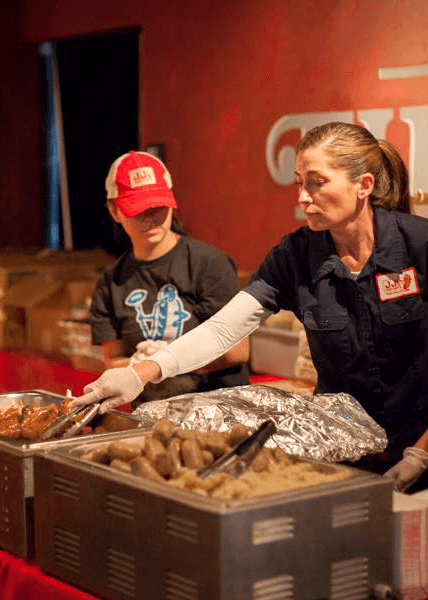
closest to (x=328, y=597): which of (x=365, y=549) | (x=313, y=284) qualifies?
(x=365, y=549)

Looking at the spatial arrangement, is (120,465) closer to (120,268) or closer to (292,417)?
(292,417)

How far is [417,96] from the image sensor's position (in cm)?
454

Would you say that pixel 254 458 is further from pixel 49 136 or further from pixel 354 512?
pixel 49 136

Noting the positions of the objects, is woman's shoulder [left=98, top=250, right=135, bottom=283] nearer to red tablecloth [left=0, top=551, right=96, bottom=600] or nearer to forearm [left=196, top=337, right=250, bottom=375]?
forearm [left=196, top=337, right=250, bottom=375]

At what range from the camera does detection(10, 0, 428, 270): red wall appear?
4727 mm

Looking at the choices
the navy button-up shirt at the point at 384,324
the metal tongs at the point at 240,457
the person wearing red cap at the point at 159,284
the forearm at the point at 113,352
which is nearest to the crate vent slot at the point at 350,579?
the metal tongs at the point at 240,457

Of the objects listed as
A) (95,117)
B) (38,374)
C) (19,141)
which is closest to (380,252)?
(38,374)

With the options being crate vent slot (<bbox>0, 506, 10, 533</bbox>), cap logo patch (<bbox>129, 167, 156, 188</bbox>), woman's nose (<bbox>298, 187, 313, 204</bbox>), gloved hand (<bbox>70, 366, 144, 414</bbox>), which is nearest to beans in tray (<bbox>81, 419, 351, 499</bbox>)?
crate vent slot (<bbox>0, 506, 10, 533</bbox>)

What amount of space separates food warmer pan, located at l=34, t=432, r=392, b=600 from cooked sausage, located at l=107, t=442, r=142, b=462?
0.20ft

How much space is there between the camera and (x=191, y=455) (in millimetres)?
1873

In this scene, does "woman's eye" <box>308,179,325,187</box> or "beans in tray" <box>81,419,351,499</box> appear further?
"woman's eye" <box>308,179,325,187</box>

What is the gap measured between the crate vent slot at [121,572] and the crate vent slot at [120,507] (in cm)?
7

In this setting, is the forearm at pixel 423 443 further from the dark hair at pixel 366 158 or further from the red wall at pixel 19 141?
the red wall at pixel 19 141

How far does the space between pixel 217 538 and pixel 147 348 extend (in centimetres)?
152
